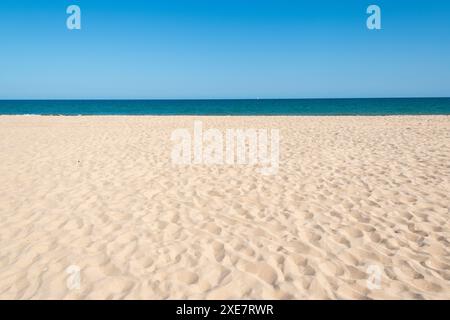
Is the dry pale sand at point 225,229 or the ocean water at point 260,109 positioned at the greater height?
the ocean water at point 260,109

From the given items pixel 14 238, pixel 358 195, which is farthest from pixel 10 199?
pixel 358 195

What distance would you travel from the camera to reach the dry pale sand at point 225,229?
2838mm

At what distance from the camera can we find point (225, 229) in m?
3.91

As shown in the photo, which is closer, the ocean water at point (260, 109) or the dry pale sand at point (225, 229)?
the dry pale sand at point (225, 229)

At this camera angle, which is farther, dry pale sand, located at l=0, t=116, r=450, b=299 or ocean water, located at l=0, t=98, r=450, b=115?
ocean water, located at l=0, t=98, r=450, b=115

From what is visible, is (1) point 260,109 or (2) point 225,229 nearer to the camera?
(2) point 225,229

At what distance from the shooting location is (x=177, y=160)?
7.73 meters

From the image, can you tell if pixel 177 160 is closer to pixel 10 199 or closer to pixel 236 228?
pixel 10 199

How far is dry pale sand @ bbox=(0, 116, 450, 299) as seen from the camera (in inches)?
112

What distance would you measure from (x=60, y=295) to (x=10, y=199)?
10.3ft

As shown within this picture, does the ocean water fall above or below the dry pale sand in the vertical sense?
above

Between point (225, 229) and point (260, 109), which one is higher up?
point (260, 109)
